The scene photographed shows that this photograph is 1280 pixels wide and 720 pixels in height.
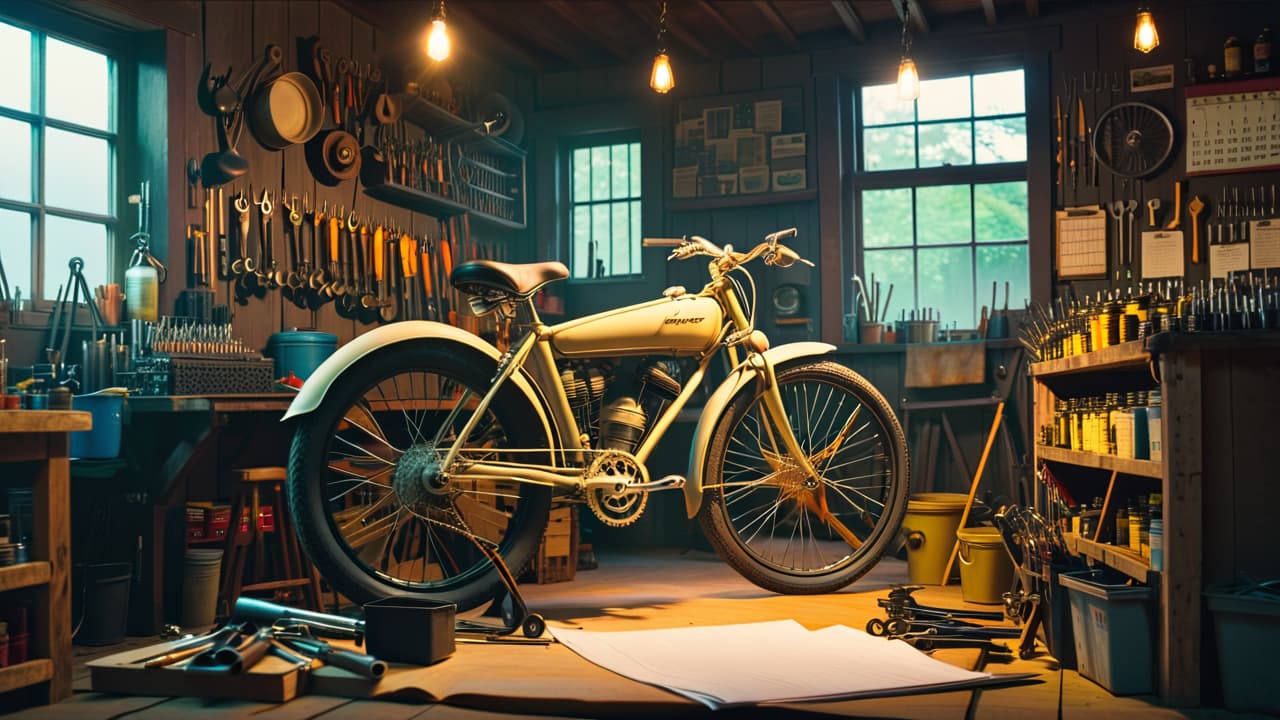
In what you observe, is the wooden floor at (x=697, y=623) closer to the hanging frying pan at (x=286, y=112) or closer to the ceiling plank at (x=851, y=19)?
the hanging frying pan at (x=286, y=112)

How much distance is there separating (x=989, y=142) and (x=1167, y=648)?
3.69m

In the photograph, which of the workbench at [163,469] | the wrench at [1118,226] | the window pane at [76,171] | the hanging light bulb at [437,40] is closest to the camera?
the workbench at [163,469]

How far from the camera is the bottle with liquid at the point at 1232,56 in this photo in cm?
524

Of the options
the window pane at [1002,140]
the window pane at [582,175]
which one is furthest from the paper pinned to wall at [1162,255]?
the window pane at [582,175]

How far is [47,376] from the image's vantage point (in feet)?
11.9

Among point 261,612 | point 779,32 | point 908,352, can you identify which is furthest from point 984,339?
point 261,612

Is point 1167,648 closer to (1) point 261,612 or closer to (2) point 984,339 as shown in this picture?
(1) point 261,612

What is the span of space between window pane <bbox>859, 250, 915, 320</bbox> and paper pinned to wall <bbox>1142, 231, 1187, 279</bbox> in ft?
→ 3.72

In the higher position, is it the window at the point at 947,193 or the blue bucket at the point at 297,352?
the window at the point at 947,193

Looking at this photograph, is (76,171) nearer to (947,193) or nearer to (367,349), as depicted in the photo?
(367,349)

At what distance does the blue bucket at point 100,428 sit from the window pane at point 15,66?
1.16 meters

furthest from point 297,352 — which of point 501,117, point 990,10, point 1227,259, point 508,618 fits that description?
point 1227,259

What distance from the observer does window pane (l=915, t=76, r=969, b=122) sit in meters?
5.90

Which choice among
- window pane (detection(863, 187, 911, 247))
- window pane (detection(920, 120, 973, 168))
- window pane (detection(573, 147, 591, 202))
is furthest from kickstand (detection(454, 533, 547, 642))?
window pane (detection(920, 120, 973, 168))
